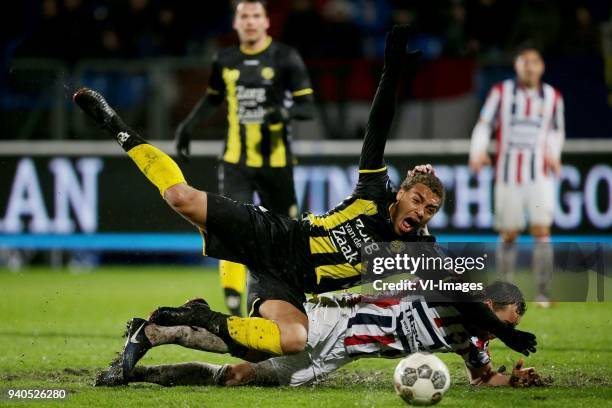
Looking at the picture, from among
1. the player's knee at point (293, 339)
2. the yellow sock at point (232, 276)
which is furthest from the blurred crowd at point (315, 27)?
the player's knee at point (293, 339)

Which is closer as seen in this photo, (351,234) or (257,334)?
(257,334)

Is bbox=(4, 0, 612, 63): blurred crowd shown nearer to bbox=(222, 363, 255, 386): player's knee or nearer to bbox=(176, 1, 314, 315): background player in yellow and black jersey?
A: bbox=(176, 1, 314, 315): background player in yellow and black jersey

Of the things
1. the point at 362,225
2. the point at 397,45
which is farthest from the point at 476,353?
the point at 397,45

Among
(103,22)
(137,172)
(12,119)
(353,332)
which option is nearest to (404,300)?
(353,332)

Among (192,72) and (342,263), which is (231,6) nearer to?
(192,72)

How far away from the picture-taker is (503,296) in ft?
19.4

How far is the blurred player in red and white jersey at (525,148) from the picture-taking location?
10.2 metres

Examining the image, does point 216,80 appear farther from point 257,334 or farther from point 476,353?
point 476,353

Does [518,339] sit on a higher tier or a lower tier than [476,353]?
higher

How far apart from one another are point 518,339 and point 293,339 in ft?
3.75

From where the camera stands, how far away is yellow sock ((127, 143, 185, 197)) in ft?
19.8

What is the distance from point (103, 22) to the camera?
43.3ft

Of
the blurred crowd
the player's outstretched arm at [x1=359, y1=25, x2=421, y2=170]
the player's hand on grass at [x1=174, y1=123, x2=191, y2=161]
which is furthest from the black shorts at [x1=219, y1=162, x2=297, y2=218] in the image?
the blurred crowd

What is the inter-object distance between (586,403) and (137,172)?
7447 mm
